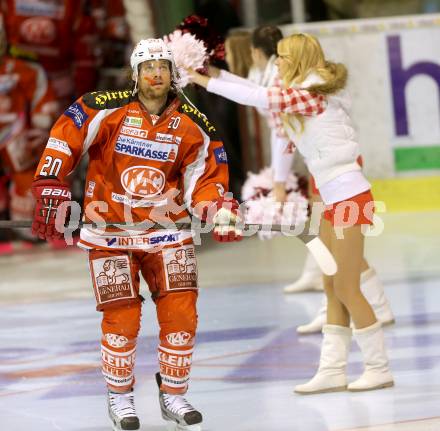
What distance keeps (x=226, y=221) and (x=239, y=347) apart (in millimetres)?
1467

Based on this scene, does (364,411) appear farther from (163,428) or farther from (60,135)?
(60,135)

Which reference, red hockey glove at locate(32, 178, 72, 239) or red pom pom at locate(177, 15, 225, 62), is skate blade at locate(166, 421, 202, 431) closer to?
red hockey glove at locate(32, 178, 72, 239)

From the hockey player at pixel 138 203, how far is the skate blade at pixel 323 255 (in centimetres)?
43

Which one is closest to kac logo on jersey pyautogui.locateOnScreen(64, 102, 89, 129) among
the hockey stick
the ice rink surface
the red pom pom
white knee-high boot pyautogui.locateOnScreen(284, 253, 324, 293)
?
the hockey stick

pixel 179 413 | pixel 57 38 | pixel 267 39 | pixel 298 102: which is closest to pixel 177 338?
pixel 179 413

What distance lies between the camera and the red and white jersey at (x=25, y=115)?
9.66m

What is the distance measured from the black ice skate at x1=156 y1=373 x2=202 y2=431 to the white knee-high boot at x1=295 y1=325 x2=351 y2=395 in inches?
23.7

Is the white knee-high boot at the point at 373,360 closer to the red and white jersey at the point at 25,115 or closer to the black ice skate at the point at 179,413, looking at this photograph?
the black ice skate at the point at 179,413

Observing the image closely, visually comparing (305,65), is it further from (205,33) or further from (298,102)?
(205,33)

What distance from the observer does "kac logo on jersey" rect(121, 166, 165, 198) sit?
4609 mm

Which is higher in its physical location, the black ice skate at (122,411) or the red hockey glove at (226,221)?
the red hockey glove at (226,221)

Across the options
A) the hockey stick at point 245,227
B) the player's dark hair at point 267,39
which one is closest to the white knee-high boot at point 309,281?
the player's dark hair at point 267,39

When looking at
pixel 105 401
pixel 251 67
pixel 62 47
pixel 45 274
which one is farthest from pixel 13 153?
pixel 105 401

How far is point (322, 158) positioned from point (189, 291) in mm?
834
